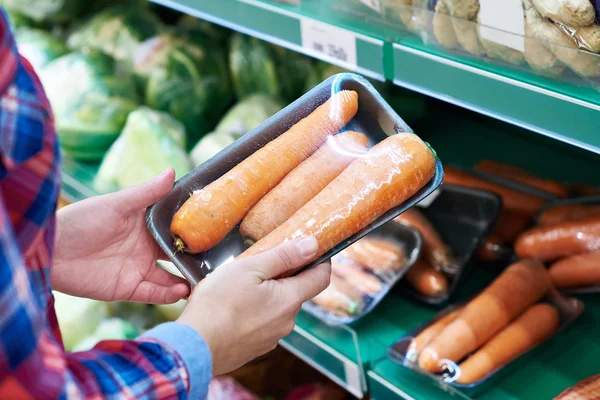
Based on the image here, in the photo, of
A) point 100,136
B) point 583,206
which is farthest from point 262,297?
point 100,136

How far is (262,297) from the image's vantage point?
897mm

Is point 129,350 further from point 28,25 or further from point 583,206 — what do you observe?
point 28,25

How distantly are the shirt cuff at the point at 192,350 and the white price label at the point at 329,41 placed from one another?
0.63 meters

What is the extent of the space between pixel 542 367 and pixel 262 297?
0.64m

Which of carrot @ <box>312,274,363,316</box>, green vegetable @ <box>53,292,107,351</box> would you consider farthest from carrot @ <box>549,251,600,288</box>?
green vegetable @ <box>53,292,107,351</box>

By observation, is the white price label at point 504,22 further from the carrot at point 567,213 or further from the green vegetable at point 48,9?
the green vegetable at point 48,9

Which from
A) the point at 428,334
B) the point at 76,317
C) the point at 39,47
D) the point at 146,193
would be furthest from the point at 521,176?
the point at 39,47

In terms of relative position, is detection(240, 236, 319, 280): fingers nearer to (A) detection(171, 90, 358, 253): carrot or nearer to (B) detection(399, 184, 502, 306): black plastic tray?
(A) detection(171, 90, 358, 253): carrot

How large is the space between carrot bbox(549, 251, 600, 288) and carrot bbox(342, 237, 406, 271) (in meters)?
0.30

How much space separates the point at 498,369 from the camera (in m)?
1.21

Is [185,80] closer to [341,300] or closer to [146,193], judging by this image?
[341,300]

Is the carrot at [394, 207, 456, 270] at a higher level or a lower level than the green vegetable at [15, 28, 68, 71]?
lower

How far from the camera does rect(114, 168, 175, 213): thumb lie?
104 cm

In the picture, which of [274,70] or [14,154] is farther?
[274,70]
